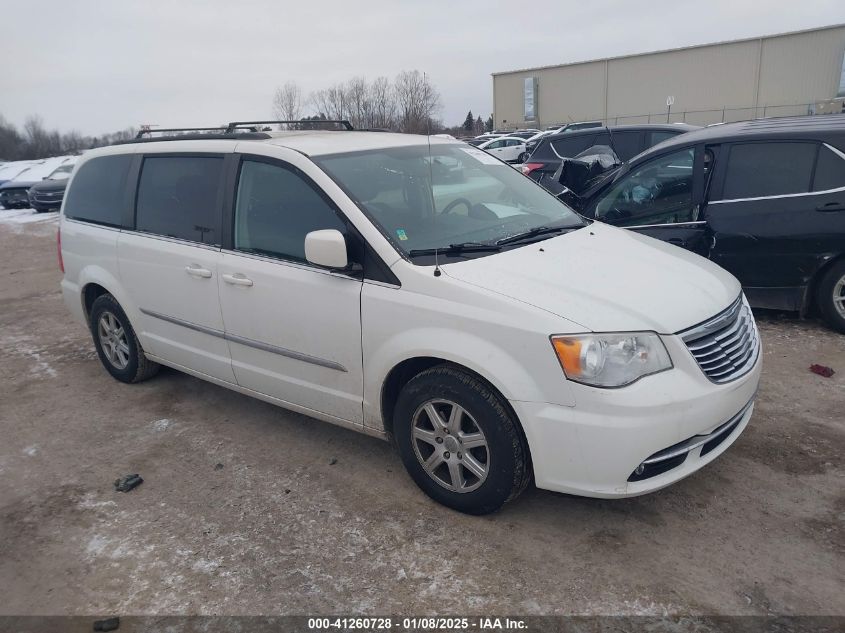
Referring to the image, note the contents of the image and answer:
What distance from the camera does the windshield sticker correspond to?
4535 millimetres

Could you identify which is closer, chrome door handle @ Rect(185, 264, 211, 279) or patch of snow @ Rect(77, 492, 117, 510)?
patch of snow @ Rect(77, 492, 117, 510)

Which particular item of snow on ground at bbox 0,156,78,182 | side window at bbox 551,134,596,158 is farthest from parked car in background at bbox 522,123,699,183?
snow on ground at bbox 0,156,78,182

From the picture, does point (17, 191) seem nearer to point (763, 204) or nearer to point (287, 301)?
point (287, 301)

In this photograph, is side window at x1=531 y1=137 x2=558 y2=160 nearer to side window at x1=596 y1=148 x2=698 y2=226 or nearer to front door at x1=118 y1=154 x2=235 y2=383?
side window at x1=596 y1=148 x2=698 y2=226

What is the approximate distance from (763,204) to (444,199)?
10.4ft

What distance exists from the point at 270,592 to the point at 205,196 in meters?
2.53

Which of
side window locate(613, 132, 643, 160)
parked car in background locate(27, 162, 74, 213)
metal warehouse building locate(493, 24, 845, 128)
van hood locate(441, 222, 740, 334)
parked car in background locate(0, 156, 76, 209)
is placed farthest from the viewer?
metal warehouse building locate(493, 24, 845, 128)

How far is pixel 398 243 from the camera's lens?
3.38 meters

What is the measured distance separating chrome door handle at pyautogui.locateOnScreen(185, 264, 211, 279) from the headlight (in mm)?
2338

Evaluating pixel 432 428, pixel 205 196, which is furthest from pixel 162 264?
pixel 432 428

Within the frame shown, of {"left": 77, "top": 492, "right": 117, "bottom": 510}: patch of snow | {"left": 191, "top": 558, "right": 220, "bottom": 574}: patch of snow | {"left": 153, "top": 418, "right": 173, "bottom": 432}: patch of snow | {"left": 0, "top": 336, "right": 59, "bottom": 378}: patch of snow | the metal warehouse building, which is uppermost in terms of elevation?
the metal warehouse building

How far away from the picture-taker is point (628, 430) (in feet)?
9.03

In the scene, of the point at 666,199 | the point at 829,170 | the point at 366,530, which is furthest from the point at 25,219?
the point at 829,170

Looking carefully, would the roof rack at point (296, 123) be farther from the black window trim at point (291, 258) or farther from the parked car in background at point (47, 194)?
the parked car in background at point (47, 194)
